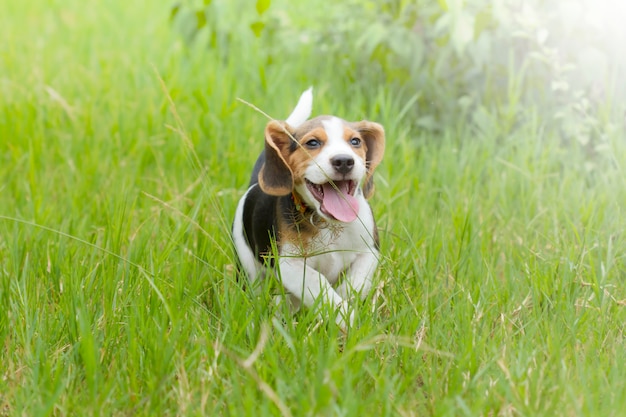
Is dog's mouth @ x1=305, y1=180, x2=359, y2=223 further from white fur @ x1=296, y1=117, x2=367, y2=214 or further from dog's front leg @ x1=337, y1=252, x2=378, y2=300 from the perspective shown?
dog's front leg @ x1=337, y1=252, x2=378, y2=300

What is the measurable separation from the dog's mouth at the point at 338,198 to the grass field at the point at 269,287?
0.30 m

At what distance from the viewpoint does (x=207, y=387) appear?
2602 millimetres

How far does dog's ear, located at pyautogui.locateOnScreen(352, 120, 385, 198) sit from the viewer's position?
3396 millimetres

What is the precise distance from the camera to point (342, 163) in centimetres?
308

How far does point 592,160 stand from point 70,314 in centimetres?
331

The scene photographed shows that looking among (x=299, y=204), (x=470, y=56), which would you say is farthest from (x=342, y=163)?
(x=470, y=56)

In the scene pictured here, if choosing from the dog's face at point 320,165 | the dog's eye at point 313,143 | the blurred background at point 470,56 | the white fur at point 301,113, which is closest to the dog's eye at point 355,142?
the dog's face at point 320,165

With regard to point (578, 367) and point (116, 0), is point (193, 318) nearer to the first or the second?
point (578, 367)

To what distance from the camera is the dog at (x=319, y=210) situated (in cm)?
316

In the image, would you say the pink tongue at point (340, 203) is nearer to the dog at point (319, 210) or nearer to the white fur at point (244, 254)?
the dog at point (319, 210)

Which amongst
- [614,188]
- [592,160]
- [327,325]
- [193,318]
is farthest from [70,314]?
[592,160]

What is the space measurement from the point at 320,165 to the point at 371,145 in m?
0.39

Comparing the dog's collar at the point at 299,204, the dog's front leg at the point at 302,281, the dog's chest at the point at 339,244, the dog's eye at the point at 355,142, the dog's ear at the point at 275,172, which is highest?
the dog's eye at the point at 355,142

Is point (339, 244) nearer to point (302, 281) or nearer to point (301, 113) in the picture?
point (302, 281)
